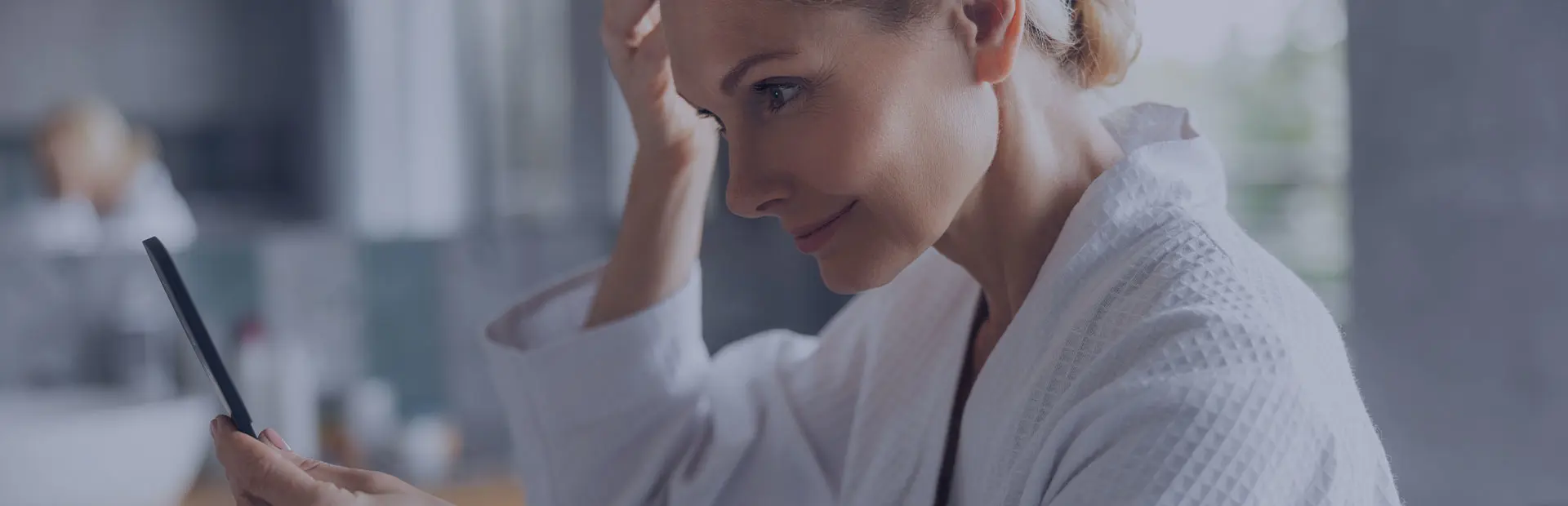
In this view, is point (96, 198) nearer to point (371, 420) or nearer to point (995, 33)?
point (371, 420)

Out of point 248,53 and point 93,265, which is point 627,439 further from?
point 248,53

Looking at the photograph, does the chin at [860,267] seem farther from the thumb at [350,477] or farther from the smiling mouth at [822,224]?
the thumb at [350,477]

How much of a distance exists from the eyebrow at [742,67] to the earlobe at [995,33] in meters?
0.11

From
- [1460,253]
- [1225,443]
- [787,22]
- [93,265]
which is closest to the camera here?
[1225,443]

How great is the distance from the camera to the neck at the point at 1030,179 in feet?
2.40

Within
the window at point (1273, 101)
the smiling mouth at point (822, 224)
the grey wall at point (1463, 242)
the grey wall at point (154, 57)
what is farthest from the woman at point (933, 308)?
the grey wall at point (154, 57)

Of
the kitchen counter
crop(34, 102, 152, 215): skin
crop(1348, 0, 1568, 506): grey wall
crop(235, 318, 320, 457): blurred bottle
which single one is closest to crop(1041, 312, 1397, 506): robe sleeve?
crop(1348, 0, 1568, 506): grey wall

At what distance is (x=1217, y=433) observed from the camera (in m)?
0.51

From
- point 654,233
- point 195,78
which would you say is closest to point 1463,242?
point 654,233

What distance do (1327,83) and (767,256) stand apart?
31.7 inches

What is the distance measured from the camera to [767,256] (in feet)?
5.79

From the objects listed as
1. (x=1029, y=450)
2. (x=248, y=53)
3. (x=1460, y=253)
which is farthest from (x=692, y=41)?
(x=248, y=53)

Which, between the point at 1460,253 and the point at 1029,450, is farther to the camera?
the point at 1460,253

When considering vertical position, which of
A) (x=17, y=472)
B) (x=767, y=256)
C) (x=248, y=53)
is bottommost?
A: (x=17, y=472)
